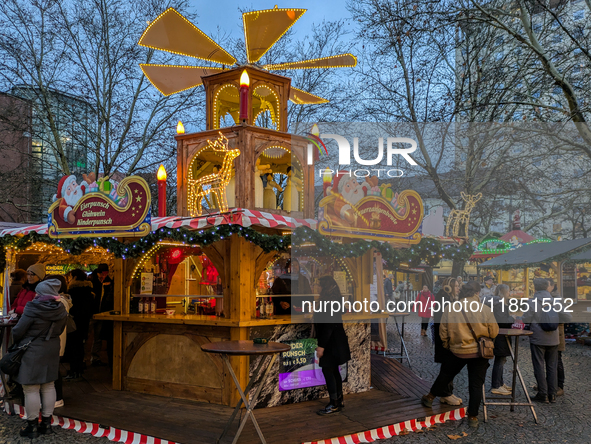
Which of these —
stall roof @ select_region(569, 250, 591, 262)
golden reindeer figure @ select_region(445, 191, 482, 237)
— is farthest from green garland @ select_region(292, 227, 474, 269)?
stall roof @ select_region(569, 250, 591, 262)

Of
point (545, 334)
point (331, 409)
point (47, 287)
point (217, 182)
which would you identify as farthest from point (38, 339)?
point (545, 334)

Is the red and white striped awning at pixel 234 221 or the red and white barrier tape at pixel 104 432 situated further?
the red and white striped awning at pixel 234 221

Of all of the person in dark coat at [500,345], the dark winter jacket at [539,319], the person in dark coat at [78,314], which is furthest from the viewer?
the person in dark coat at [78,314]

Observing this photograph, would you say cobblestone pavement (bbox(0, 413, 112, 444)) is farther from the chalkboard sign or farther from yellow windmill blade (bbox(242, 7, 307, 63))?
yellow windmill blade (bbox(242, 7, 307, 63))

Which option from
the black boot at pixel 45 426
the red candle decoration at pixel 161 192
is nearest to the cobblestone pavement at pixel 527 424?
the black boot at pixel 45 426

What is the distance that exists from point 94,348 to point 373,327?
5.50 metres

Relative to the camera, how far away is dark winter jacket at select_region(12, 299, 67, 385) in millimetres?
4984

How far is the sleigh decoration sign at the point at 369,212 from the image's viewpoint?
6.38 meters

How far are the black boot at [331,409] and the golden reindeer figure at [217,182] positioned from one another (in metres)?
2.89

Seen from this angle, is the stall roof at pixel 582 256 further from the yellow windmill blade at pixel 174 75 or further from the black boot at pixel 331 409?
the yellow windmill blade at pixel 174 75

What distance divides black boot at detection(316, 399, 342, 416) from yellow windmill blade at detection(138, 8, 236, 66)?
5384 millimetres

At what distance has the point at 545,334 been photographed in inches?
261

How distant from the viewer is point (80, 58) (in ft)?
52.1

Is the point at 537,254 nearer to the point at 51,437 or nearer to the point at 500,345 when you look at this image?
the point at 500,345
